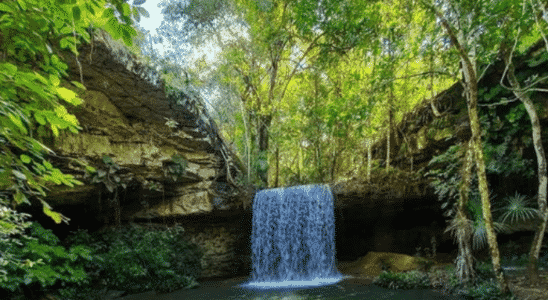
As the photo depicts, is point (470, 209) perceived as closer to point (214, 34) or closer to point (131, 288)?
point (131, 288)

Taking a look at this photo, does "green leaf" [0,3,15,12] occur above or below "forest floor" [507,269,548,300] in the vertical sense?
above

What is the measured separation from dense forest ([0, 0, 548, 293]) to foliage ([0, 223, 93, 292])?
1.5 inches

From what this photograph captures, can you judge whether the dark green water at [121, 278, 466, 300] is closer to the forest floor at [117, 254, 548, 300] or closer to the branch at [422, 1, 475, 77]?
the forest floor at [117, 254, 548, 300]

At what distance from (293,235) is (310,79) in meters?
6.50

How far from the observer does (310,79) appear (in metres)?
13.2

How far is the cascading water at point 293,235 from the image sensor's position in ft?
31.0

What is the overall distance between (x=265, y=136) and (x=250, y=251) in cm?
434

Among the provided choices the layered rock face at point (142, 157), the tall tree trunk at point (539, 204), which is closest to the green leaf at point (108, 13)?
the tall tree trunk at point (539, 204)

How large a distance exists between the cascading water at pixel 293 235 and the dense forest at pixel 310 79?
1271 mm

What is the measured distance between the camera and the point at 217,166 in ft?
32.0

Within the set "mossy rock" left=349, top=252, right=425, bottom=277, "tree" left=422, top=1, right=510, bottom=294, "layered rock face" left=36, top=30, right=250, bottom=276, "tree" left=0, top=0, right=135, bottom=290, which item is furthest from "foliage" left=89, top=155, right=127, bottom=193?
"tree" left=422, top=1, right=510, bottom=294

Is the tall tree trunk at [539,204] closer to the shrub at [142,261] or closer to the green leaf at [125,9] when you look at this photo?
the green leaf at [125,9]

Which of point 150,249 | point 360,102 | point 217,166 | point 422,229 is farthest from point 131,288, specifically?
point 422,229

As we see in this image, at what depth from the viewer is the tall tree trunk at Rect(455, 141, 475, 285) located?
18.7ft
